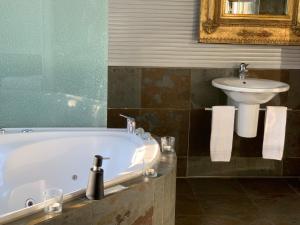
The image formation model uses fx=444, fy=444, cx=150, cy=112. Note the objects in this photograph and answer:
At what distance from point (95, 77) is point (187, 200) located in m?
1.09

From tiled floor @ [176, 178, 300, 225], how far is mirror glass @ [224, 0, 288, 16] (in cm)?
134

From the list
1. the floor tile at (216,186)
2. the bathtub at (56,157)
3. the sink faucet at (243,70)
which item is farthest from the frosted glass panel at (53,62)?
the sink faucet at (243,70)

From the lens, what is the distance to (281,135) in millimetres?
3330

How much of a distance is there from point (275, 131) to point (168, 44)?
1.04 metres

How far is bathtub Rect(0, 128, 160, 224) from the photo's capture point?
2.58 meters

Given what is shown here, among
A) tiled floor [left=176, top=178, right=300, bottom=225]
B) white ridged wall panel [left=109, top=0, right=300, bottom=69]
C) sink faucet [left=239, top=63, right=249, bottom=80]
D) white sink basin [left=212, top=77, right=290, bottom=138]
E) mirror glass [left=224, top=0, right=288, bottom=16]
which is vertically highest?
mirror glass [left=224, top=0, right=288, bottom=16]

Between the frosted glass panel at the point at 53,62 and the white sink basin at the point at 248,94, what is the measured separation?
905mm

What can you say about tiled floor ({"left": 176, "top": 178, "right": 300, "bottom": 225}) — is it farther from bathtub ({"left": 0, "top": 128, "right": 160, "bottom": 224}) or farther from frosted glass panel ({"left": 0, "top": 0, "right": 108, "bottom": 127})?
frosted glass panel ({"left": 0, "top": 0, "right": 108, "bottom": 127})

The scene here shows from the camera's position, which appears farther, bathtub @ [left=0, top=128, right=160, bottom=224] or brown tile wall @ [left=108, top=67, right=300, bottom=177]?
brown tile wall @ [left=108, top=67, right=300, bottom=177]

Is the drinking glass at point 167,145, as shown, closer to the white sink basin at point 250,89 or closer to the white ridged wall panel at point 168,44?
the white sink basin at point 250,89

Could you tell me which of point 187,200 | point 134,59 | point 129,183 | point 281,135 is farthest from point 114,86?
point 129,183

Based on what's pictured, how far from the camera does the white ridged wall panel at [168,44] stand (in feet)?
11.0

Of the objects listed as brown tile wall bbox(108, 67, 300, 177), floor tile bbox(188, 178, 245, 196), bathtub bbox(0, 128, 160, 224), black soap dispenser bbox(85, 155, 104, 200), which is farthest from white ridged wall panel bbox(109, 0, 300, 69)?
black soap dispenser bbox(85, 155, 104, 200)

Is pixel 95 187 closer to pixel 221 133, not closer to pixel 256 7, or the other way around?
pixel 221 133
